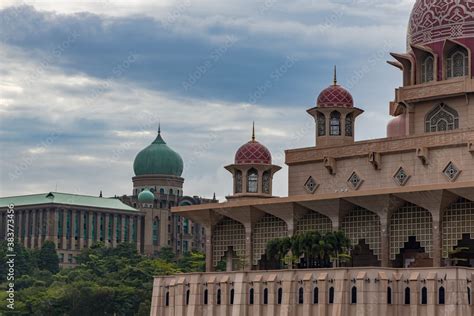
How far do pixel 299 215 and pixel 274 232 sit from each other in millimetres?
2439

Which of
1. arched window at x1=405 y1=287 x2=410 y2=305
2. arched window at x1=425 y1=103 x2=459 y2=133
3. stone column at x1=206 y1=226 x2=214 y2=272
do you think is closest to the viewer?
arched window at x1=405 y1=287 x2=410 y2=305

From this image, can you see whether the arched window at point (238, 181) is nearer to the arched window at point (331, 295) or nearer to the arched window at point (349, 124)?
the arched window at point (349, 124)

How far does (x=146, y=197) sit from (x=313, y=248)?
401 ft

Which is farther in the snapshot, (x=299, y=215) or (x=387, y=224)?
(x=299, y=215)

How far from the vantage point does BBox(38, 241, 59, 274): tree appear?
154m

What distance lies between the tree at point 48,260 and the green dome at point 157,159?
31.2 metres

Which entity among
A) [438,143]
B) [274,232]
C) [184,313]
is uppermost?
[438,143]

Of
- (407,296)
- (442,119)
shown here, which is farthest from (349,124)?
(407,296)

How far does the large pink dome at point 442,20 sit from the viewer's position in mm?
69312

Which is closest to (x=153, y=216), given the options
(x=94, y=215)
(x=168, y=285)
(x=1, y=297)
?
(x=94, y=215)

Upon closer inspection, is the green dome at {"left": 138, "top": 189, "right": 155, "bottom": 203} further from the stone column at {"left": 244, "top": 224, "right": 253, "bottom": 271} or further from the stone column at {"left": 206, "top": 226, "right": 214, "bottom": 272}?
the stone column at {"left": 244, "top": 224, "right": 253, "bottom": 271}

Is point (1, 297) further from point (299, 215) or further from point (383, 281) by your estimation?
point (383, 281)

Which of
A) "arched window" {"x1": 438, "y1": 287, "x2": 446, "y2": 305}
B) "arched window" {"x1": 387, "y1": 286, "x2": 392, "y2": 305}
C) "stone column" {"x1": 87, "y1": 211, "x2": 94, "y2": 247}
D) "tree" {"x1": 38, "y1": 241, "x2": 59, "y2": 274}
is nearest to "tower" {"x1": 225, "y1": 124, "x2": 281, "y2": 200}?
"arched window" {"x1": 387, "y1": 286, "x2": 392, "y2": 305}

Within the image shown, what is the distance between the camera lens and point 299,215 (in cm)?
6919
